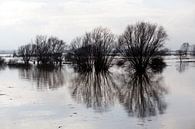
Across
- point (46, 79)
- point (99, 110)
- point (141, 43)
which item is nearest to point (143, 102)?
point (99, 110)

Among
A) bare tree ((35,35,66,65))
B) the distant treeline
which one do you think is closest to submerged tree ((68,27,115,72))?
the distant treeline

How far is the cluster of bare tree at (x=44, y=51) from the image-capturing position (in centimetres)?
10480

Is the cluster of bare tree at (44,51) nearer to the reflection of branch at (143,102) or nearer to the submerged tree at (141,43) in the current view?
the submerged tree at (141,43)

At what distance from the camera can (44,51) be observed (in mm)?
111000

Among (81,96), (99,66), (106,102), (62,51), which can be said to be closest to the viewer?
(106,102)

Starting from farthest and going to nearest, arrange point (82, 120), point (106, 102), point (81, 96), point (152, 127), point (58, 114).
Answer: point (81, 96) → point (106, 102) → point (58, 114) → point (82, 120) → point (152, 127)

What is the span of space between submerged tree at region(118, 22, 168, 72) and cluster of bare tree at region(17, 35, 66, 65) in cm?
4580

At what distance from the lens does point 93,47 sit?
66062mm

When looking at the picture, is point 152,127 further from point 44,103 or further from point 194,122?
point 44,103

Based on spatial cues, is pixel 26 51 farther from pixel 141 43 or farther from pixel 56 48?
pixel 141 43

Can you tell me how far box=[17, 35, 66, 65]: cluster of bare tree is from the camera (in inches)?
4126

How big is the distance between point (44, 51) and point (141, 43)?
5876 cm

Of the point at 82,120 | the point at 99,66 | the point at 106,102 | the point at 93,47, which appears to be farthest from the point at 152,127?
the point at 93,47

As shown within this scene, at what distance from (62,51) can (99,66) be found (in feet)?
167
